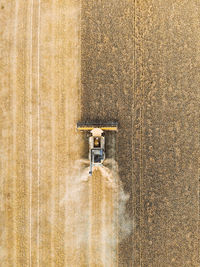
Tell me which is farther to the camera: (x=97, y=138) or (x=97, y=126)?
(x=97, y=126)

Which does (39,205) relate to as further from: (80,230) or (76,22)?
(76,22)

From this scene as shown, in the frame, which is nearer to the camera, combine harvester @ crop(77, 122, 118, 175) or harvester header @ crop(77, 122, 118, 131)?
combine harvester @ crop(77, 122, 118, 175)

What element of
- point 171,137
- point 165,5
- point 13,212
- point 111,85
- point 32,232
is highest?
point 165,5

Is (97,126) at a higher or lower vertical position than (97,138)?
higher

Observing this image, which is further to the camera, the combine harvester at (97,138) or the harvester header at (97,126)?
the harvester header at (97,126)

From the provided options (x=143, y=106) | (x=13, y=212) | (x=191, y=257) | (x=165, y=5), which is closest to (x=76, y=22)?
(x=165, y=5)

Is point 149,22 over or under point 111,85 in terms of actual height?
over
